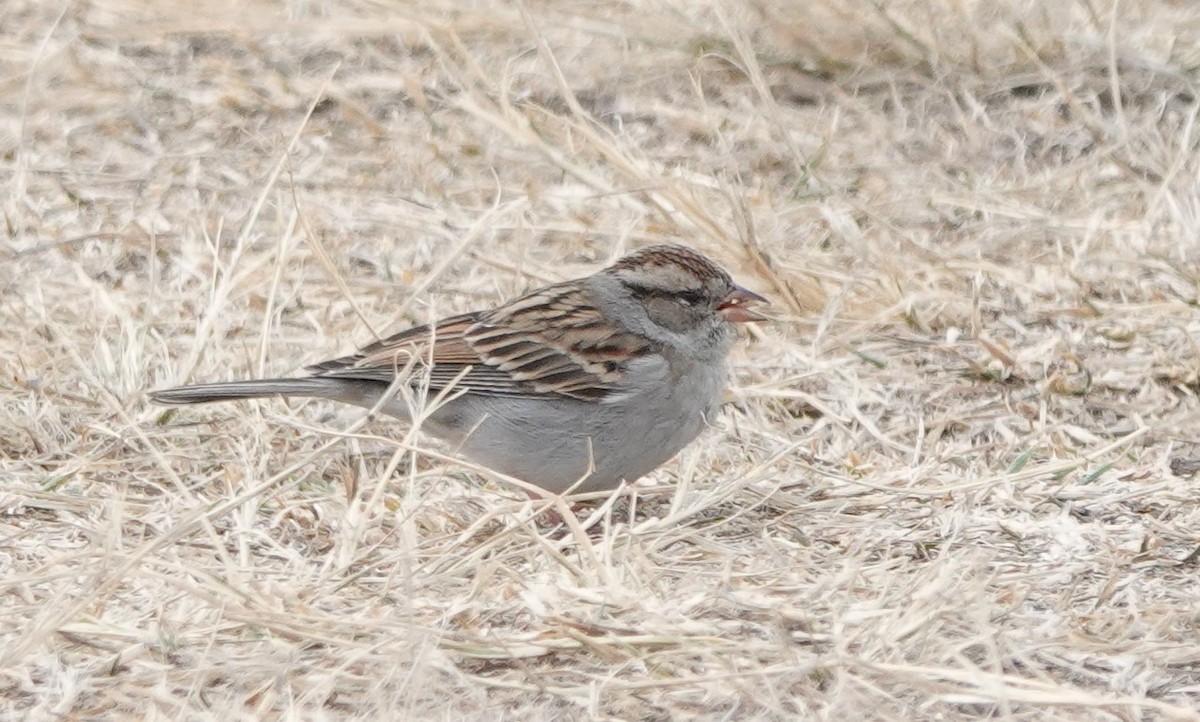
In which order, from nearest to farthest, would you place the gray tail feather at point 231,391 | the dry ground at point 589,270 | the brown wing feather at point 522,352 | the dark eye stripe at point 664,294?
the dry ground at point 589,270
the gray tail feather at point 231,391
the brown wing feather at point 522,352
the dark eye stripe at point 664,294

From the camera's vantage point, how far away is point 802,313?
5719mm

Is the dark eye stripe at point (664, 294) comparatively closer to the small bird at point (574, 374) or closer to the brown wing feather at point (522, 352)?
the small bird at point (574, 374)

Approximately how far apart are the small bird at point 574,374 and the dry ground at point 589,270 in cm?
15

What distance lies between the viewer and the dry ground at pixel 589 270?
11.4ft

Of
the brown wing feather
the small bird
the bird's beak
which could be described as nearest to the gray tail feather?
the small bird

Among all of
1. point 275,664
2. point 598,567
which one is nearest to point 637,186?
point 598,567

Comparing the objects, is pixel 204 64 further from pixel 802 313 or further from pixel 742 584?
pixel 742 584

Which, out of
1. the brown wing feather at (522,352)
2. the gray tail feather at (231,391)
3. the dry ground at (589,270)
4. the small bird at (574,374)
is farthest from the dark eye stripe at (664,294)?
the gray tail feather at (231,391)

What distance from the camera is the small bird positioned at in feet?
15.3

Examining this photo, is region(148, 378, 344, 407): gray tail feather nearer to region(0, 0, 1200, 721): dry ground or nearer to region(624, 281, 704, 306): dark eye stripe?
region(0, 0, 1200, 721): dry ground

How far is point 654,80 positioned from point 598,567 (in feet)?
12.9

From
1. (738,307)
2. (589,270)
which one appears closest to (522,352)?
(738,307)

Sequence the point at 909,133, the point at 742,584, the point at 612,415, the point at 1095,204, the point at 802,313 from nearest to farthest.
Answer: the point at 742,584 < the point at 612,415 < the point at 802,313 < the point at 1095,204 < the point at 909,133

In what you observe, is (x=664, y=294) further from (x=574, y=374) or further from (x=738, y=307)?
(x=574, y=374)
